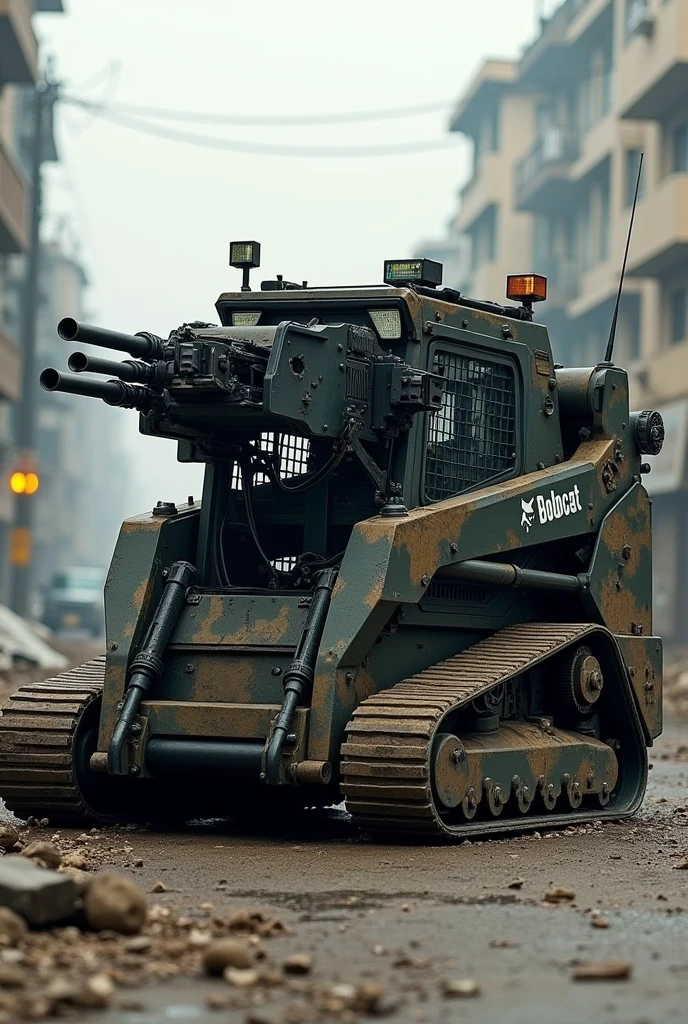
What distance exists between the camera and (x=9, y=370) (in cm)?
4025

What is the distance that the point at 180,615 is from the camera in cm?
1108

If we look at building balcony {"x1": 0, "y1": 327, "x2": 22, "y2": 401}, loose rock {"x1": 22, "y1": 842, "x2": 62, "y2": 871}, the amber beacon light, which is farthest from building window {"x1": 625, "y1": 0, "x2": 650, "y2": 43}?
loose rock {"x1": 22, "y1": 842, "x2": 62, "y2": 871}

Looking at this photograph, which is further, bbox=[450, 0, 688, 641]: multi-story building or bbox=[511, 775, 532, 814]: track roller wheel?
bbox=[450, 0, 688, 641]: multi-story building

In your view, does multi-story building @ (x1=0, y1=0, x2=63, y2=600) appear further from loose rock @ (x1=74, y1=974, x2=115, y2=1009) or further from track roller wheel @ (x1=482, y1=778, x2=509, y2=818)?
loose rock @ (x1=74, y1=974, x2=115, y2=1009)

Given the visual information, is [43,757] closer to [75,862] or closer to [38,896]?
[75,862]

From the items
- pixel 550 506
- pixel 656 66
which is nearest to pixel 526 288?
pixel 550 506

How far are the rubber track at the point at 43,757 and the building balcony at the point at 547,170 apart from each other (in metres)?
44.1

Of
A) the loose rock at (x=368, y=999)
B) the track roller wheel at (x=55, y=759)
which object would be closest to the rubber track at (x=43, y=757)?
the track roller wheel at (x=55, y=759)

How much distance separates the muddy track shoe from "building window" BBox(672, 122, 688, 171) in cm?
2860

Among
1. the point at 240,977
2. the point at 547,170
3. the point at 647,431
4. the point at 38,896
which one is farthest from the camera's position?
the point at 547,170

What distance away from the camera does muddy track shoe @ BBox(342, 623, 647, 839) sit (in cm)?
980

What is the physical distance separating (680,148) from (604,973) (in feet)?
116

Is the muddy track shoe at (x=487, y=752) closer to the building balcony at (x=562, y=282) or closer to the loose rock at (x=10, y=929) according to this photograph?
the loose rock at (x=10, y=929)

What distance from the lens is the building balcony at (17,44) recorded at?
121 feet
